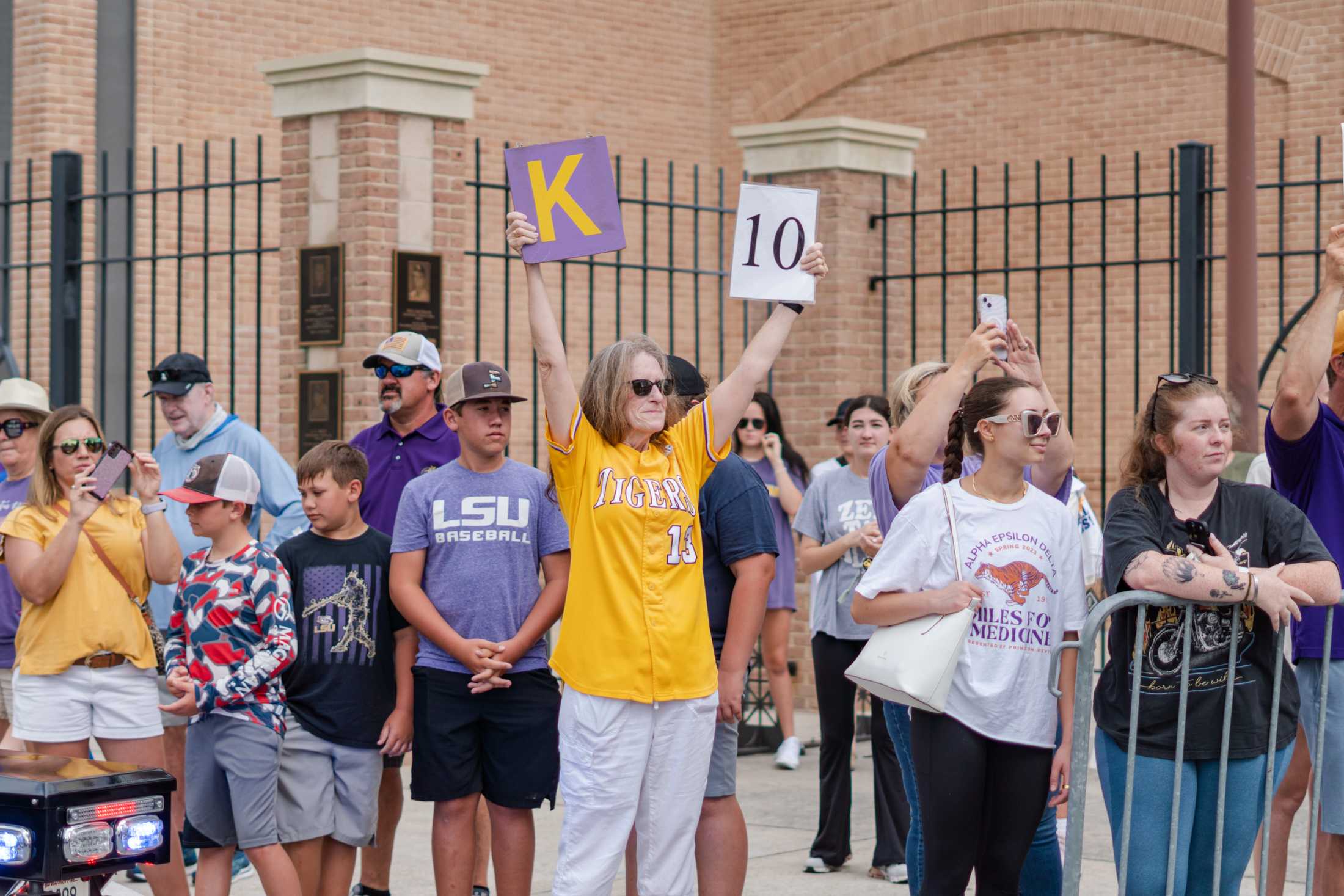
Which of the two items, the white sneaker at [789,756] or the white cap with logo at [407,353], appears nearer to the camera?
the white cap with logo at [407,353]

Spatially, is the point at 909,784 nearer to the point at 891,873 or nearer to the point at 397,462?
the point at 891,873

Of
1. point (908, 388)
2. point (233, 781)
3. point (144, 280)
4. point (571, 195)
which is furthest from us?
point (144, 280)

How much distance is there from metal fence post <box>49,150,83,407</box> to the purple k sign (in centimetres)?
606

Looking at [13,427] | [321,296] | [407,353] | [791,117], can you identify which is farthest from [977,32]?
[13,427]

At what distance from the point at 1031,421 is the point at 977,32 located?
1277cm

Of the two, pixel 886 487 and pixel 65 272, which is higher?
pixel 65 272

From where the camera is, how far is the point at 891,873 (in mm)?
6500

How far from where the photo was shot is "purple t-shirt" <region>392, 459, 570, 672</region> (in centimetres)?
536

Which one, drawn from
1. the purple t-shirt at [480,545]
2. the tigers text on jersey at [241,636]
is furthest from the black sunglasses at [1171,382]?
the tigers text on jersey at [241,636]

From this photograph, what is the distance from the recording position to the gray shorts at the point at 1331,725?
4918mm

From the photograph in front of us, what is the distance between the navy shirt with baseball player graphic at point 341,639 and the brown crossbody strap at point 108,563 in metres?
0.73

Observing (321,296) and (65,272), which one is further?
(65,272)

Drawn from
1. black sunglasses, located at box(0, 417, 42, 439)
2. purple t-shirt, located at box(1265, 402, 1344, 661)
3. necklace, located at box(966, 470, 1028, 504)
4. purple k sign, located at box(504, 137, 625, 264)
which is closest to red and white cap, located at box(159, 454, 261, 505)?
purple k sign, located at box(504, 137, 625, 264)

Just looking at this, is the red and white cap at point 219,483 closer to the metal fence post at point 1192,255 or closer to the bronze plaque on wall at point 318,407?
the bronze plaque on wall at point 318,407
